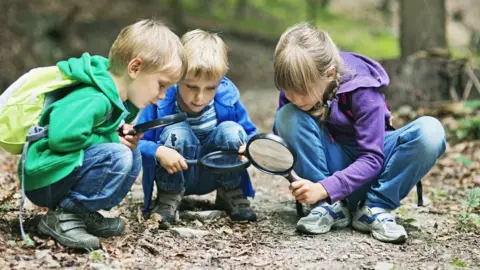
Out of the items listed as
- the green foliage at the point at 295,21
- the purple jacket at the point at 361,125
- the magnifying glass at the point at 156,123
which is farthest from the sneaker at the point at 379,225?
the green foliage at the point at 295,21

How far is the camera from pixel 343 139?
3.37 metres

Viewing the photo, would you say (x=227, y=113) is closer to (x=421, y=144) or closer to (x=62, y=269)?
(x=421, y=144)

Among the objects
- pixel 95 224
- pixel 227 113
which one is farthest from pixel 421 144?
pixel 95 224

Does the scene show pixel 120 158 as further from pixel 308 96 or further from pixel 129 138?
pixel 308 96

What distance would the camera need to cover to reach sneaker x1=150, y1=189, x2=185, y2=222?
333cm

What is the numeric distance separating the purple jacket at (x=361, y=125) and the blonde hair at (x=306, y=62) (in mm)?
84

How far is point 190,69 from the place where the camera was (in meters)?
3.11

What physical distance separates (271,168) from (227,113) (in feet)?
1.73

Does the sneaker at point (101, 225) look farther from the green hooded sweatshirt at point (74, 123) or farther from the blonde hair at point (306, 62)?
the blonde hair at point (306, 62)

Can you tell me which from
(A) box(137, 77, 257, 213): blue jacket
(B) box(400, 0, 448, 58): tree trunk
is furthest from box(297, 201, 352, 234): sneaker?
(B) box(400, 0, 448, 58): tree trunk

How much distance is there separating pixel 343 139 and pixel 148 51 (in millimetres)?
1205

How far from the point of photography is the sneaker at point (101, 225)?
296 cm

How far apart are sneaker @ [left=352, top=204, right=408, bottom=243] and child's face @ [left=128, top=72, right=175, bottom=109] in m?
1.26

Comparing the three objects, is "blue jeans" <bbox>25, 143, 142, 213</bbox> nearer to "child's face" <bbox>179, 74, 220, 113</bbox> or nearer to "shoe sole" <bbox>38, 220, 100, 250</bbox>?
"shoe sole" <bbox>38, 220, 100, 250</bbox>
